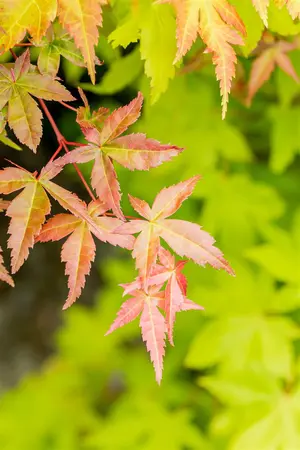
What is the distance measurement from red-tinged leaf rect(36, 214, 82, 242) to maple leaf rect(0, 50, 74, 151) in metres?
0.11

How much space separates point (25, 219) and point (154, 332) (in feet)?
0.80

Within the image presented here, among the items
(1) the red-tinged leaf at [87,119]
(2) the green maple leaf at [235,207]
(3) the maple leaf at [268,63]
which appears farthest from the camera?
(2) the green maple leaf at [235,207]

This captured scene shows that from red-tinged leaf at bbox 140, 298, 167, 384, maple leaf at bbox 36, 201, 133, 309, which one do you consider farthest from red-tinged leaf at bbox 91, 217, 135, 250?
red-tinged leaf at bbox 140, 298, 167, 384

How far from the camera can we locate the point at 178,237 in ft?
2.66

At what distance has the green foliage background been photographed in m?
1.58

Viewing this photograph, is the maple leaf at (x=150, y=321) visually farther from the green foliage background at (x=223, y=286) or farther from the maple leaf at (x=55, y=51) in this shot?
the green foliage background at (x=223, y=286)

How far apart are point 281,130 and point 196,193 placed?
0.31 m

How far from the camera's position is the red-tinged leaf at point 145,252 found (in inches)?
31.0

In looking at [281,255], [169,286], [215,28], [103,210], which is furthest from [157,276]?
[281,255]

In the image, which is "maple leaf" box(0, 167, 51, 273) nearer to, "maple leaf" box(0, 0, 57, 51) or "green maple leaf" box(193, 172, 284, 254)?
"maple leaf" box(0, 0, 57, 51)

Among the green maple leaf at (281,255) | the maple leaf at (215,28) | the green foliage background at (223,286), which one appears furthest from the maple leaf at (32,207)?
the green maple leaf at (281,255)

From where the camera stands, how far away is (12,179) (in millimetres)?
786

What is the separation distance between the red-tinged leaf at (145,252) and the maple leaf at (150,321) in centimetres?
5

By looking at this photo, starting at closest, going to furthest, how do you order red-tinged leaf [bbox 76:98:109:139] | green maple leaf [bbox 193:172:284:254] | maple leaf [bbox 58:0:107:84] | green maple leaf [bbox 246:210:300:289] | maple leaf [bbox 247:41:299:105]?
maple leaf [bbox 58:0:107:84] < red-tinged leaf [bbox 76:98:109:139] < maple leaf [bbox 247:41:299:105] < green maple leaf [bbox 246:210:300:289] < green maple leaf [bbox 193:172:284:254]
